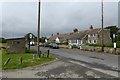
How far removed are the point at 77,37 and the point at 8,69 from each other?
A: 61.1m

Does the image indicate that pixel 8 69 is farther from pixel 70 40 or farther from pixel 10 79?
pixel 70 40

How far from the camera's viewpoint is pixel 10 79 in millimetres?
10312

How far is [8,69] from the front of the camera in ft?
45.5

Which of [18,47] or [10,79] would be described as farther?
[18,47]

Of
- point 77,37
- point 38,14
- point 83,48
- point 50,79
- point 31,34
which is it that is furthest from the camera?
point 77,37

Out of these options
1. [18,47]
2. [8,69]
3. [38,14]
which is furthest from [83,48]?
[8,69]

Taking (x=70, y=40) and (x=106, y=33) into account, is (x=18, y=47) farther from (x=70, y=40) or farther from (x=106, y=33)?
(x=70, y=40)

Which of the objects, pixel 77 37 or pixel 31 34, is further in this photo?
pixel 77 37

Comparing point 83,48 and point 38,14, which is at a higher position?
point 38,14

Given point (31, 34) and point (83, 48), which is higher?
point (31, 34)

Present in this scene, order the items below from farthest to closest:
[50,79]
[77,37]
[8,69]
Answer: [77,37]
[8,69]
[50,79]

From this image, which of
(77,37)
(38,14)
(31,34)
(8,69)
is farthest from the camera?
(77,37)

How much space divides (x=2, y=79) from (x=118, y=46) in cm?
2441

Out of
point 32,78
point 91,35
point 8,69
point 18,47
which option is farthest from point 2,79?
point 91,35
